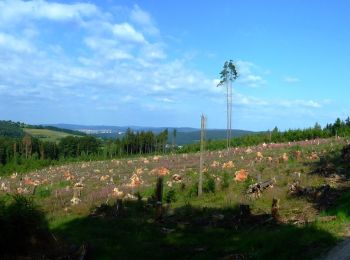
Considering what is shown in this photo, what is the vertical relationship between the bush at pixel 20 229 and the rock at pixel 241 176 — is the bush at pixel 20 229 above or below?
below

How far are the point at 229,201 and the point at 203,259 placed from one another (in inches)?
334

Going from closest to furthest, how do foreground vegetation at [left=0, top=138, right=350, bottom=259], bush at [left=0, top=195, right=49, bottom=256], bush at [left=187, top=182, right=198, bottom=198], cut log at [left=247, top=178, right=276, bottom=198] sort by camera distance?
1. foreground vegetation at [left=0, top=138, right=350, bottom=259]
2. bush at [left=0, top=195, right=49, bottom=256]
3. cut log at [left=247, top=178, right=276, bottom=198]
4. bush at [left=187, top=182, right=198, bottom=198]

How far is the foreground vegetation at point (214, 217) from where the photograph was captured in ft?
41.2

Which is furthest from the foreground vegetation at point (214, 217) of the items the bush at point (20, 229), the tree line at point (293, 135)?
the tree line at point (293, 135)

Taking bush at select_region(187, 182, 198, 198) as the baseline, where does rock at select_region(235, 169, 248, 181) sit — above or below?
above

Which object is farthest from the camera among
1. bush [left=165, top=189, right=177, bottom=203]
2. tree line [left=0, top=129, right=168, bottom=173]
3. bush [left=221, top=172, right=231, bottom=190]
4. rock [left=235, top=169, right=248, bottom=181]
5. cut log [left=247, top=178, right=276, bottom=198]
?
tree line [left=0, top=129, right=168, bottom=173]

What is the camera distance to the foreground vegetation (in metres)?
12.6

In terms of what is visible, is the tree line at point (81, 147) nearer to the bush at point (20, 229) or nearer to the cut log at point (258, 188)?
the cut log at point (258, 188)

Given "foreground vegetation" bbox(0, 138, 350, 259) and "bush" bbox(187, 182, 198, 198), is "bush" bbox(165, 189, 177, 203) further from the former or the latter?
"bush" bbox(187, 182, 198, 198)

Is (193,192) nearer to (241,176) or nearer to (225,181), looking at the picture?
(225,181)

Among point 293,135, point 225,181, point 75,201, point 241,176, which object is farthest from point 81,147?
point 225,181

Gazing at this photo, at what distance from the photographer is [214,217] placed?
17.8 metres

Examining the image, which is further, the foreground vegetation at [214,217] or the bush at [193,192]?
the bush at [193,192]

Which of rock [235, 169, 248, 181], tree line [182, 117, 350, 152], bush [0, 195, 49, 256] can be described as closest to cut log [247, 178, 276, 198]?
rock [235, 169, 248, 181]
